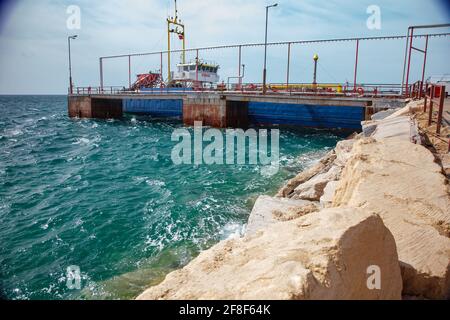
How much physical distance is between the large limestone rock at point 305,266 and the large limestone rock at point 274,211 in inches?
99.7

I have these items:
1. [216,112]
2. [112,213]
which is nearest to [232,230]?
[112,213]

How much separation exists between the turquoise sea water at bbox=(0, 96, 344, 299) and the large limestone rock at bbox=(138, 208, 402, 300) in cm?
318

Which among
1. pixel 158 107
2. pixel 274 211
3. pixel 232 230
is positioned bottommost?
pixel 232 230

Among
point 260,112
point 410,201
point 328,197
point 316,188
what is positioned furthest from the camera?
point 260,112

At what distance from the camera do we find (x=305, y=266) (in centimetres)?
237

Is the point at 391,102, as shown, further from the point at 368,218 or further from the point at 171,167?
the point at 368,218

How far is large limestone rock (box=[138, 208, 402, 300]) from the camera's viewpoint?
7.25 feet

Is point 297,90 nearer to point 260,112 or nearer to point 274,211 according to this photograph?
point 260,112

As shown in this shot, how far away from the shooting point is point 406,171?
491 cm

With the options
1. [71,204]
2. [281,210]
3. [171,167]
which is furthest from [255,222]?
[171,167]
